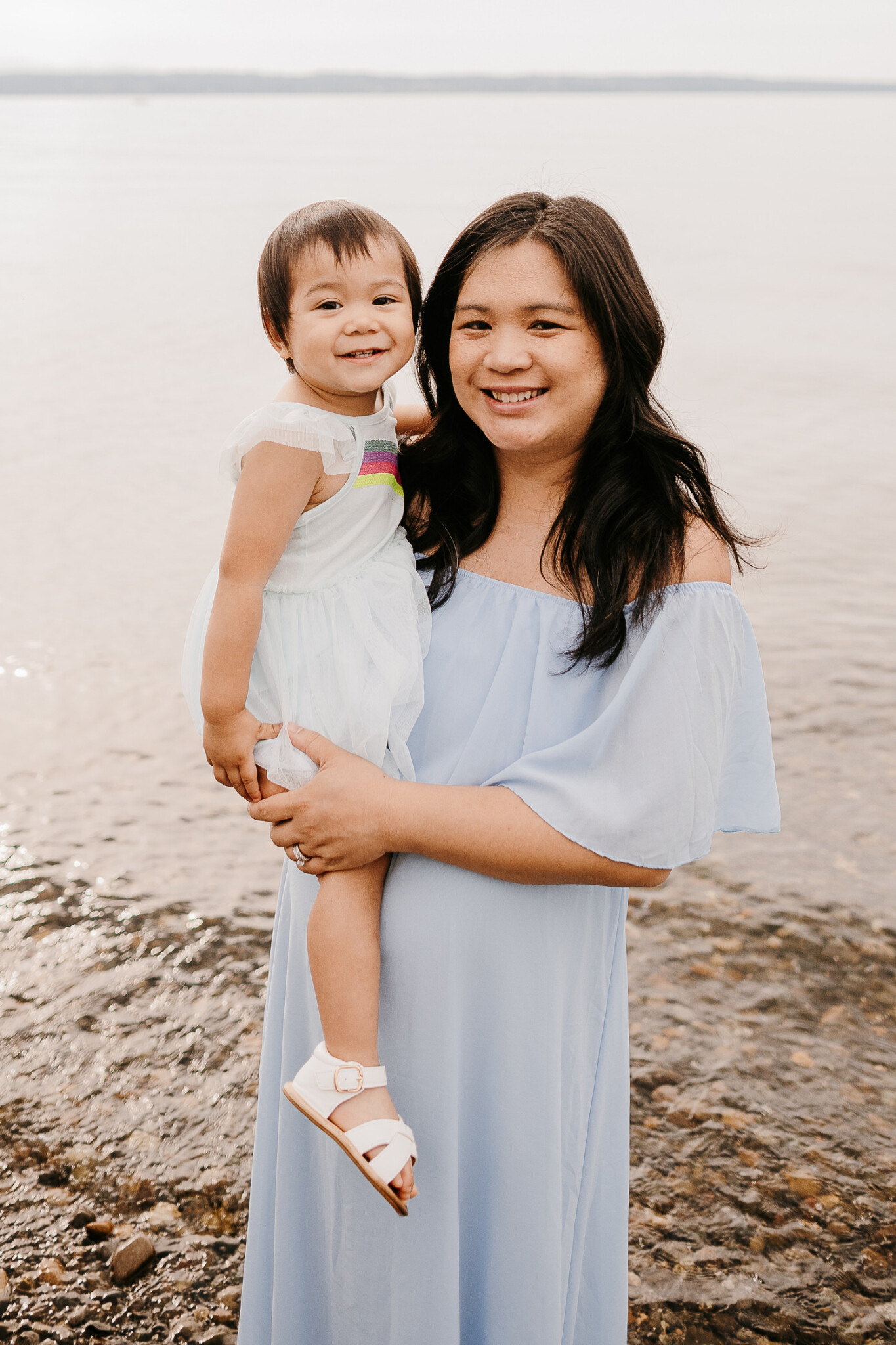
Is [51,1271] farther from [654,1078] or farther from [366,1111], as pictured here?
[654,1078]

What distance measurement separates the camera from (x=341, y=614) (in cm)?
192

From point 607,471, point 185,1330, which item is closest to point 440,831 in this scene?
point 607,471

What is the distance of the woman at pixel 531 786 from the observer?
1.66 meters

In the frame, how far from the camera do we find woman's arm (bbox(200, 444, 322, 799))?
5.93 feet

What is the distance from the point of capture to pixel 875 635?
684cm

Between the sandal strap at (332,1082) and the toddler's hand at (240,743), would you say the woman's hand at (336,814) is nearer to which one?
the toddler's hand at (240,743)

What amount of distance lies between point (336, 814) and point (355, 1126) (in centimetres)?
47

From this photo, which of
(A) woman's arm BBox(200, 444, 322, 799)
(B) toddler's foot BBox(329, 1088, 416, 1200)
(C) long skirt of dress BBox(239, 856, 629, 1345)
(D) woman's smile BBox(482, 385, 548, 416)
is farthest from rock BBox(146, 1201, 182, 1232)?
(D) woman's smile BBox(482, 385, 548, 416)

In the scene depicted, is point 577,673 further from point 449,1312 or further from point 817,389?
point 817,389

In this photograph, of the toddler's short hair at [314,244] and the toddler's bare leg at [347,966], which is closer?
the toddler's bare leg at [347,966]

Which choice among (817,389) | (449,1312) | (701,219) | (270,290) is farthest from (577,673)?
(701,219)

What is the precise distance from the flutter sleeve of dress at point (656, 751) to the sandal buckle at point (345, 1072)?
0.49 meters

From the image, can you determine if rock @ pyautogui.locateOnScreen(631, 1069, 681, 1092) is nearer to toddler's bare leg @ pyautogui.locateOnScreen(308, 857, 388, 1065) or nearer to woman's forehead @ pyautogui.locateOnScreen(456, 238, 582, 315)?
toddler's bare leg @ pyautogui.locateOnScreen(308, 857, 388, 1065)

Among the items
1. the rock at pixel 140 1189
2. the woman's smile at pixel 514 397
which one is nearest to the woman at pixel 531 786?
the woman's smile at pixel 514 397
